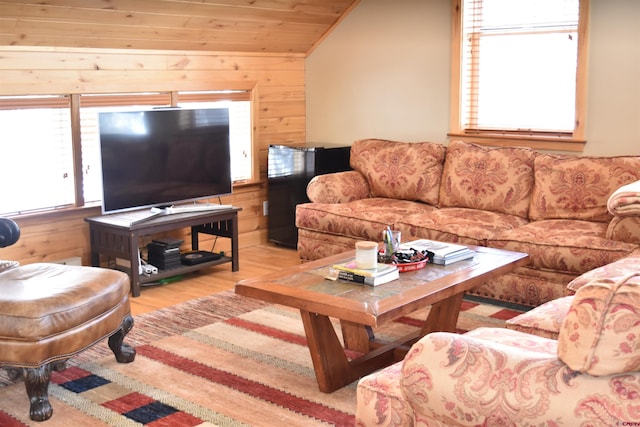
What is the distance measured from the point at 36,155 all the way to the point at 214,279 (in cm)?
139

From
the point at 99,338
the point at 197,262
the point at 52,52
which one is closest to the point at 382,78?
the point at 197,262

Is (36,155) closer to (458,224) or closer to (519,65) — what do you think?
(458,224)

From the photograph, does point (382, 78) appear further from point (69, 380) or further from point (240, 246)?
point (69, 380)

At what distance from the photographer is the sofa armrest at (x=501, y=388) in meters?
1.83

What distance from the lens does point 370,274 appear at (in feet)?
10.9

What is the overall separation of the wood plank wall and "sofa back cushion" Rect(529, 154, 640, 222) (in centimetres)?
231

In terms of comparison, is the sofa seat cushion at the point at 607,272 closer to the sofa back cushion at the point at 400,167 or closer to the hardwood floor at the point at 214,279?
the sofa back cushion at the point at 400,167

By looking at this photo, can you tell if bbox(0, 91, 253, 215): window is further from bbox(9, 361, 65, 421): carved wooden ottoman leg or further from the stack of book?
the stack of book

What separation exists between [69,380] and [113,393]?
285 millimetres

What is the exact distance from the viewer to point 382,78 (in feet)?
20.4

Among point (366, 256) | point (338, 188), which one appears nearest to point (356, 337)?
point (366, 256)

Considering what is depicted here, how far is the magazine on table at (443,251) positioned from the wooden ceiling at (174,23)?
2360 mm

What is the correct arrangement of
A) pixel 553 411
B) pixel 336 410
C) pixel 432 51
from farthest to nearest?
pixel 432 51 → pixel 336 410 → pixel 553 411

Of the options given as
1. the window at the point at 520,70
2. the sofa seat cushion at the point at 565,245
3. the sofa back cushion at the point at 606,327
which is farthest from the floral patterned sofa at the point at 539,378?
the window at the point at 520,70
